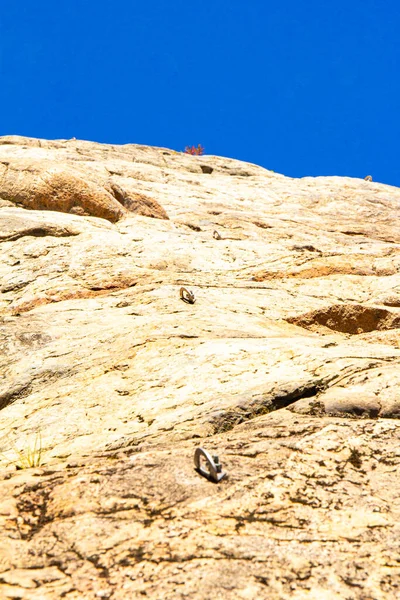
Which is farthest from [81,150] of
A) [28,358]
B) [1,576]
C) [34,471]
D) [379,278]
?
[1,576]

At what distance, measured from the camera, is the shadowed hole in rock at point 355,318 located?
1251 centimetres

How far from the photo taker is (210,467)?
539cm

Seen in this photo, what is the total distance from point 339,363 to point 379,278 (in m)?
6.92

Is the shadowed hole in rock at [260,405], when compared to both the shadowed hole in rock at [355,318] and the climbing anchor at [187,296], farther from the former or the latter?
the shadowed hole in rock at [355,318]

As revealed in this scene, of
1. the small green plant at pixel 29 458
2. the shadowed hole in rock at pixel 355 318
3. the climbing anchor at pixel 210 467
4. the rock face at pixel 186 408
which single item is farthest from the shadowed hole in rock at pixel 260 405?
the shadowed hole in rock at pixel 355 318

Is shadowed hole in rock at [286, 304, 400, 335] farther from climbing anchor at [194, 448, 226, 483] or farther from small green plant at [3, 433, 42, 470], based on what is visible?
climbing anchor at [194, 448, 226, 483]

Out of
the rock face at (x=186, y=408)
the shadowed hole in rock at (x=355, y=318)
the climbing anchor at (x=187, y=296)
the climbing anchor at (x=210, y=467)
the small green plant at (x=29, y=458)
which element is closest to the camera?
the rock face at (x=186, y=408)

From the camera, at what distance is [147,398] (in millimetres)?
8109

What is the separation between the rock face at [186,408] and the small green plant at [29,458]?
55 mm

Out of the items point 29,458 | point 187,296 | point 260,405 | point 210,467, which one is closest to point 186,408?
point 260,405

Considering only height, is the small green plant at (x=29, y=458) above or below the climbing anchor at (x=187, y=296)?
below

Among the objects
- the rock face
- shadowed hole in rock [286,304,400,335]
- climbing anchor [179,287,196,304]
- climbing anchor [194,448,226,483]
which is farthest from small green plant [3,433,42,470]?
shadowed hole in rock [286,304,400,335]

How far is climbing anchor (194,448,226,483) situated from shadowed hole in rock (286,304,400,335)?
23.7 ft

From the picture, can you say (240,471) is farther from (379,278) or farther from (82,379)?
(379,278)
